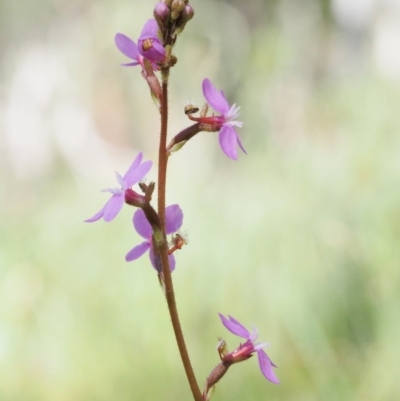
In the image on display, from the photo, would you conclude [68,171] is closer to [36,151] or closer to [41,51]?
[36,151]

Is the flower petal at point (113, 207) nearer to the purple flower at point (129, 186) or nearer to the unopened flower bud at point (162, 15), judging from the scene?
the purple flower at point (129, 186)

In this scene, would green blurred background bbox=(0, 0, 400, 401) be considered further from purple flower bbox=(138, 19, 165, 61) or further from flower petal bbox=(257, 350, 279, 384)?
purple flower bbox=(138, 19, 165, 61)

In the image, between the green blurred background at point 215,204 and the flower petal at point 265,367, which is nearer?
the flower petal at point 265,367

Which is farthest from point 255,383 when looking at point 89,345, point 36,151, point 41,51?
point 41,51

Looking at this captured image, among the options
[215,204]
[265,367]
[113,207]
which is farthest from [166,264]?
[215,204]

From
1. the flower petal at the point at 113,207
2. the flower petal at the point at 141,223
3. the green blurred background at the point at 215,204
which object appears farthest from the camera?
the green blurred background at the point at 215,204

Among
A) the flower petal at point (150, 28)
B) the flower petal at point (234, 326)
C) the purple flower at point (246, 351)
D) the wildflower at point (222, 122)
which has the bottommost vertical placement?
the purple flower at point (246, 351)

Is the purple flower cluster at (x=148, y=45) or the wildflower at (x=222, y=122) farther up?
the purple flower cluster at (x=148, y=45)

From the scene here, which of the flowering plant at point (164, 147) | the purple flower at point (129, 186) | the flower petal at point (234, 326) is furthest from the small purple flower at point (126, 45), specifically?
the flower petal at point (234, 326)
